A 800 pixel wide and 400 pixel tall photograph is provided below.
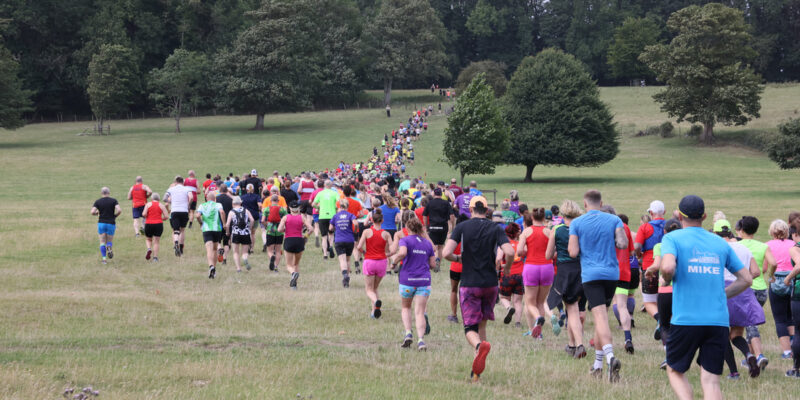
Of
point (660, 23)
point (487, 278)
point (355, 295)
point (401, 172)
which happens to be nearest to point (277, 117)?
point (401, 172)

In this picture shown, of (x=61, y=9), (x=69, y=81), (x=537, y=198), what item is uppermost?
(x=61, y=9)

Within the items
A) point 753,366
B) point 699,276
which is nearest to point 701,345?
point 699,276

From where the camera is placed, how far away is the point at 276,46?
6812 centimetres

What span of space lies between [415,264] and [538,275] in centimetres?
185

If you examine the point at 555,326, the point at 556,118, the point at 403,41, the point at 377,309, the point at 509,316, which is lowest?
the point at 509,316

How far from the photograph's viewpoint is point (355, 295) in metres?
13.4

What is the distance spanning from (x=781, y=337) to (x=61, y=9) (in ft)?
262

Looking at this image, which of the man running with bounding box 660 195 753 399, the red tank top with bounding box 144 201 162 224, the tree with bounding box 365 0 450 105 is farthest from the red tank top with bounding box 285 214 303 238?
the tree with bounding box 365 0 450 105

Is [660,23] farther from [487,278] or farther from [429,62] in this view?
[487,278]

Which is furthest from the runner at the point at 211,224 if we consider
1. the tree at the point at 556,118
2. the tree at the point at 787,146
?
the tree at the point at 787,146

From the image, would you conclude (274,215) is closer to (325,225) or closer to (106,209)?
(325,225)

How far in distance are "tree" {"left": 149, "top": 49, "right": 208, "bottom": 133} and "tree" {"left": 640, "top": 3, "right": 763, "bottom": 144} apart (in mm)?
38585

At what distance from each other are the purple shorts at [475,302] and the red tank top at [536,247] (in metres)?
2.11

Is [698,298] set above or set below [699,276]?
below
